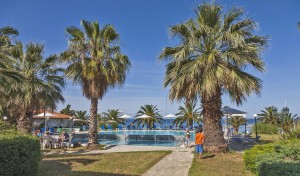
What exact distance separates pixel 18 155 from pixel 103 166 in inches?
189

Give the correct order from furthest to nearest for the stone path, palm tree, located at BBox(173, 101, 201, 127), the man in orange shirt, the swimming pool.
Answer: palm tree, located at BBox(173, 101, 201, 127) → the swimming pool → the man in orange shirt → the stone path

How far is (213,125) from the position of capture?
605 inches

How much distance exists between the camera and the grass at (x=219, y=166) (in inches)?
418

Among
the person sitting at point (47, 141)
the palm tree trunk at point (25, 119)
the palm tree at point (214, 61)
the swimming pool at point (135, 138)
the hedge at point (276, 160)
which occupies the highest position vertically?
the palm tree at point (214, 61)

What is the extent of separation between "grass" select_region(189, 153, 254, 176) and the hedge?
67 cm

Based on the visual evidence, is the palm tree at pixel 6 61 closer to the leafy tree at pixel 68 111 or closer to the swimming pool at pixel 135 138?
the swimming pool at pixel 135 138

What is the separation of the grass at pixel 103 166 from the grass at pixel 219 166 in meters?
1.98

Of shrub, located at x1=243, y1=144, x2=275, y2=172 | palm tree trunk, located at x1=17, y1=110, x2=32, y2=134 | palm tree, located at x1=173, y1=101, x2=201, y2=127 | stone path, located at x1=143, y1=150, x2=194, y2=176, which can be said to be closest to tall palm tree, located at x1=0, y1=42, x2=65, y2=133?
palm tree trunk, located at x1=17, y1=110, x2=32, y2=134

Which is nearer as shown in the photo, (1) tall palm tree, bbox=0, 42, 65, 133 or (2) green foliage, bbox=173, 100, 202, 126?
(1) tall palm tree, bbox=0, 42, 65, 133

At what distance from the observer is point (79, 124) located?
179ft

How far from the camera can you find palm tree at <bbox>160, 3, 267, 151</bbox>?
47.1 feet

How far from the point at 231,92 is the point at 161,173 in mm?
6675

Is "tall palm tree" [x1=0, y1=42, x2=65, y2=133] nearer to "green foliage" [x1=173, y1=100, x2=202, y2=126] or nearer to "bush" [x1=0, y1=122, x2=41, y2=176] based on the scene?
"bush" [x1=0, y1=122, x2=41, y2=176]

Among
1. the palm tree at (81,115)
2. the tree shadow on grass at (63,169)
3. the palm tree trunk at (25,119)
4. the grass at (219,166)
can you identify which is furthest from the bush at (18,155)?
the palm tree at (81,115)
